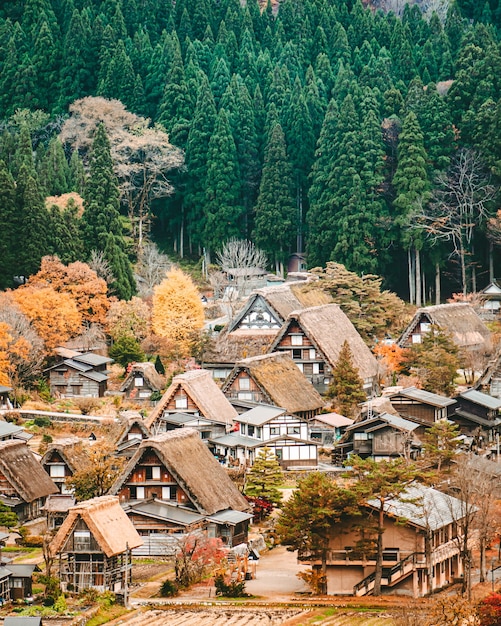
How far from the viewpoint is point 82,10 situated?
87875 millimetres

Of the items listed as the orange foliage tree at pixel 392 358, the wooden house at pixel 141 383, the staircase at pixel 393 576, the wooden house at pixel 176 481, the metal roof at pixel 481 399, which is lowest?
the staircase at pixel 393 576

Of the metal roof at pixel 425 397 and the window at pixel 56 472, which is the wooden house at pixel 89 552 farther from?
the metal roof at pixel 425 397

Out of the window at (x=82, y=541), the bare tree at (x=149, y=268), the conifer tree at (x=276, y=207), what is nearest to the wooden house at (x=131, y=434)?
the window at (x=82, y=541)

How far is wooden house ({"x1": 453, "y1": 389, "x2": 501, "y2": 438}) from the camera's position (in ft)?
166

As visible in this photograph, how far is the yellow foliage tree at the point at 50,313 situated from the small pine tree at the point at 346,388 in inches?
436

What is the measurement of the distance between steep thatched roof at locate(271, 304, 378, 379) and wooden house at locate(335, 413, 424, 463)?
283 inches

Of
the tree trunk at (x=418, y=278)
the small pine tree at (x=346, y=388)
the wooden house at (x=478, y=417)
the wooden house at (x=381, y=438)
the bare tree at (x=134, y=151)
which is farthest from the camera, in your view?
the bare tree at (x=134, y=151)

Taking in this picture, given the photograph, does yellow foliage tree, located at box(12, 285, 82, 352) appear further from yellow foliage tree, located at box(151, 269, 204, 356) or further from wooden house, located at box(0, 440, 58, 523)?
wooden house, located at box(0, 440, 58, 523)

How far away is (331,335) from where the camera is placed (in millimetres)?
57656

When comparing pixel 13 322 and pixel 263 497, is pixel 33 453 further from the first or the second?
pixel 13 322

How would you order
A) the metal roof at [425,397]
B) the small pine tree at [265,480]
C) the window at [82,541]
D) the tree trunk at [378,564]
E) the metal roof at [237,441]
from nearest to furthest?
the window at [82,541] → the tree trunk at [378,564] → the small pine tree at [265,480] → the metal roof at [237,441] → the metal roof at [425,397]

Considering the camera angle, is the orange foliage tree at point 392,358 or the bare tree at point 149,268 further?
the bare tree at point 149,268

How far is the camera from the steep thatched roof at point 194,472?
42.6m

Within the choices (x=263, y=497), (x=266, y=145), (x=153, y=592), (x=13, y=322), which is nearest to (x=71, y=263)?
(x=13, y=322)
